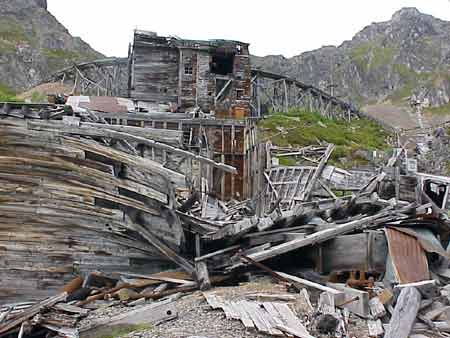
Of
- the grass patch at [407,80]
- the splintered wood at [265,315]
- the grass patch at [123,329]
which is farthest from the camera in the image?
the grass patch at [407,80]

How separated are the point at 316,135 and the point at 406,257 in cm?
2644

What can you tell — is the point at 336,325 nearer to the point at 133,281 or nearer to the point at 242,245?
the point at 242,245

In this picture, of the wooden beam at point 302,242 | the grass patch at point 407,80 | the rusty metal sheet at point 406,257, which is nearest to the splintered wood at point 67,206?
the wooden beam at point 302,242

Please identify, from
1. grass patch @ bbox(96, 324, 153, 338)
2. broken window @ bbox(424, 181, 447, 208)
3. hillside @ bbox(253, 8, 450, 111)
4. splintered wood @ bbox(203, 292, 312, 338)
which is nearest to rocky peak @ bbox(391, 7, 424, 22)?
hillside @ bbox(253, 8, 450, 111)

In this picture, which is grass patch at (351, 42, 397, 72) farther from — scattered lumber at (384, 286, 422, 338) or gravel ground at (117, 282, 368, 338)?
scattered lumber at (384, 286, 422, 338)

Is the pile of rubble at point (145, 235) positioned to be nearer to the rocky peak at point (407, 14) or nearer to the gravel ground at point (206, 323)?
the gravel ground at point (206, 323)

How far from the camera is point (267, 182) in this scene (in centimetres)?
1812

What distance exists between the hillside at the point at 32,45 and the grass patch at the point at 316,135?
47.9 metres

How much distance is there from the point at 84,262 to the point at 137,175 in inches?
80.9

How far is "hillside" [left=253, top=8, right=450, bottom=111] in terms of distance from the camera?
106562 mm

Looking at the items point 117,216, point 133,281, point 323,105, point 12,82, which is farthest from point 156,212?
point 12,82

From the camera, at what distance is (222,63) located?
117ft

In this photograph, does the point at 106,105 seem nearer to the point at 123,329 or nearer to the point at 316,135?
the point at 316,135

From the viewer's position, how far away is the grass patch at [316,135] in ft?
96.6
